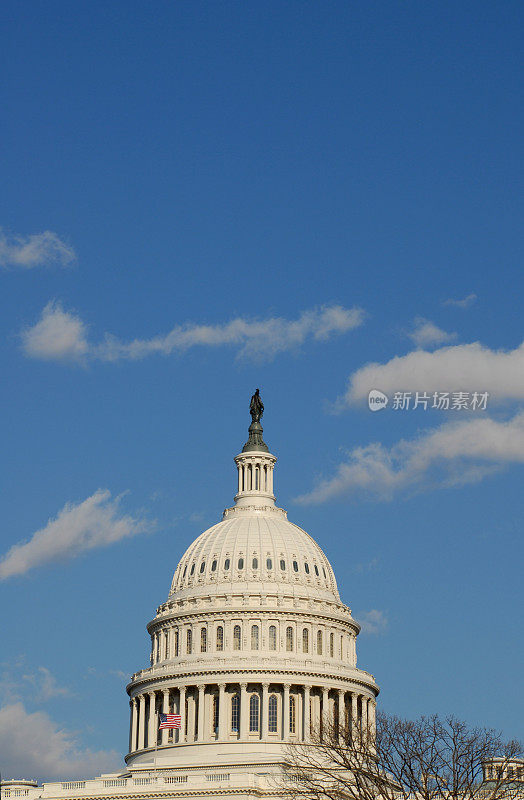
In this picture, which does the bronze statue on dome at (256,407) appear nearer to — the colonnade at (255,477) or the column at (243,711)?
the colonnade at (255,477)

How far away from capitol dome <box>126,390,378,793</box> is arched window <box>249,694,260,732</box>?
104 mm

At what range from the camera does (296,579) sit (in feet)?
520

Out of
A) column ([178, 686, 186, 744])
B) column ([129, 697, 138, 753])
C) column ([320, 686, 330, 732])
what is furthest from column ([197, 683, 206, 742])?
column ([320, 686, 330, 732])

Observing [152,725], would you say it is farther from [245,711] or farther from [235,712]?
[245,711]

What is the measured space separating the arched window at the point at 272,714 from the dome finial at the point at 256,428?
1319 inches

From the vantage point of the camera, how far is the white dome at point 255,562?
157250mm

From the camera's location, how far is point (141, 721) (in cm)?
15462

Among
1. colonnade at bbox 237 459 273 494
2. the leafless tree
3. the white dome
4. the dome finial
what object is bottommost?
the leafless tree

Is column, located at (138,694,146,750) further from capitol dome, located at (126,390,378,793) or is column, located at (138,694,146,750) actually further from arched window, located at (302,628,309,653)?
arched window, located at (302,628,309,653)

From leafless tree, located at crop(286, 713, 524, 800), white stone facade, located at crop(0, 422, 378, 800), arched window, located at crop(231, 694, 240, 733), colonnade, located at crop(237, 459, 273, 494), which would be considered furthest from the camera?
colonnade, located at crop(237, 459, 273, 494)

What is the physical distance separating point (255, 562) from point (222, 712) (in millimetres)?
18157

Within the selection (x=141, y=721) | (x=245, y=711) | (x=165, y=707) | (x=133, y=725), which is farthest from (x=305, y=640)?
(x=133, y=725)

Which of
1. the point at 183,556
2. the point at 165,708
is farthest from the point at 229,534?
the point at 165,708

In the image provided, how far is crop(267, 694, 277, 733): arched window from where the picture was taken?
148 metres
